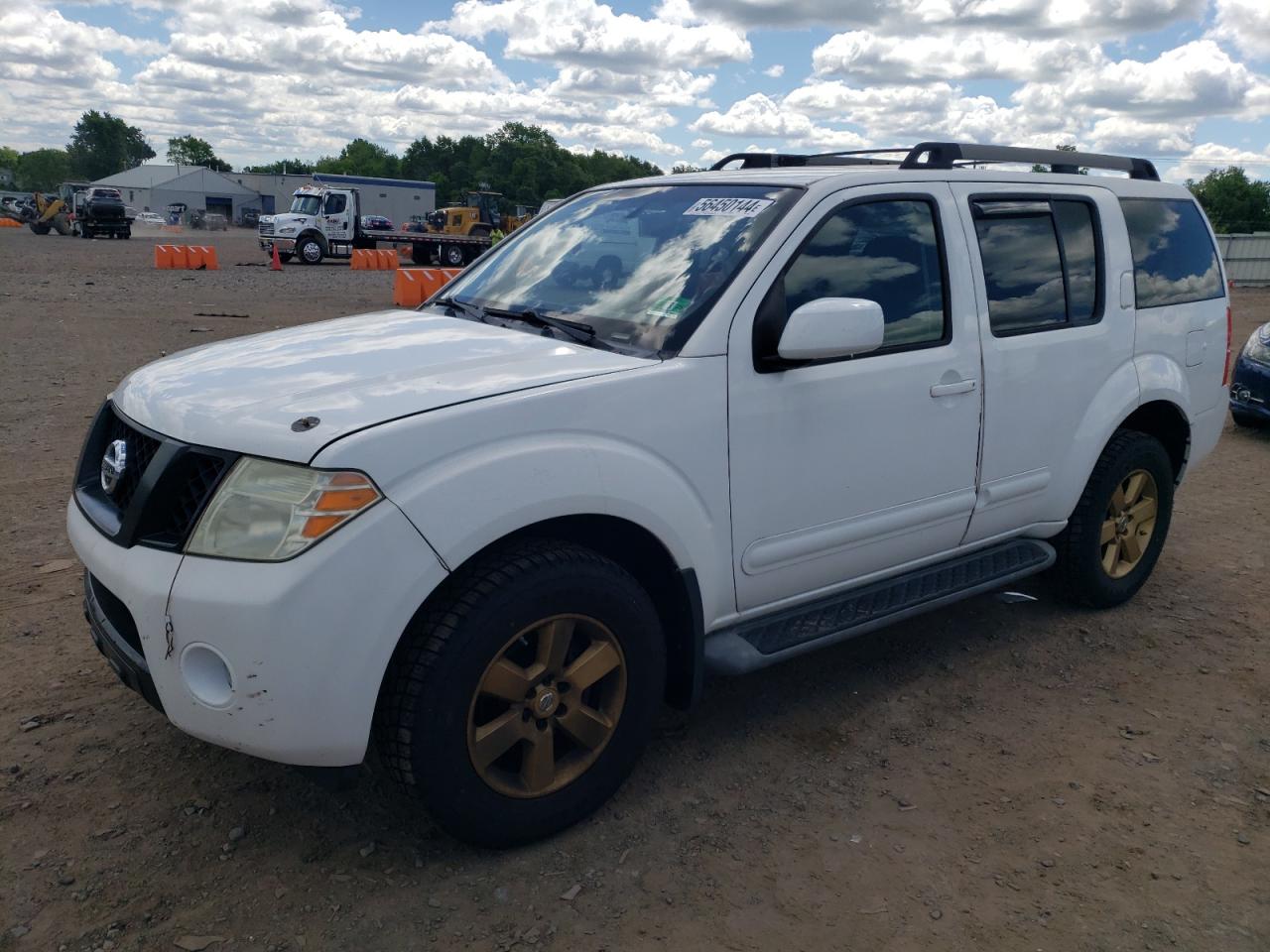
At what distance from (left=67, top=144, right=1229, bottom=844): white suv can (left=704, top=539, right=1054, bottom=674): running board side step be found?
0.02 meters

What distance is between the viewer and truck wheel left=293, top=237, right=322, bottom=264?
3384cm

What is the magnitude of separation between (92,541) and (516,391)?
126cm

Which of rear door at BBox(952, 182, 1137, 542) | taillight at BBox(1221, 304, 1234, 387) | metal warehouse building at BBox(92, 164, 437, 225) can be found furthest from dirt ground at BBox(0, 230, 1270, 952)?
metal warehouse building at BBox(92, 164, 437, 225)

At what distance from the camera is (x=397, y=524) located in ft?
8.12

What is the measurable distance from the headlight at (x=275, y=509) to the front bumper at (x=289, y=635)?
0.03 m

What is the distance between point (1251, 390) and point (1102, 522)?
5.52m

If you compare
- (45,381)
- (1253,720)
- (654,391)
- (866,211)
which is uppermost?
(866,211)

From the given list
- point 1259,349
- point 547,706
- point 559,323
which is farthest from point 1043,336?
point 1259,349

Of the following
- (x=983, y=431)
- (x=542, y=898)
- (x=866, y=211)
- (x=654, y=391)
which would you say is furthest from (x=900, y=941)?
(x=866, y=211)

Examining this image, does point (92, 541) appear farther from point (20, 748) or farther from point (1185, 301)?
point (1185, 301)

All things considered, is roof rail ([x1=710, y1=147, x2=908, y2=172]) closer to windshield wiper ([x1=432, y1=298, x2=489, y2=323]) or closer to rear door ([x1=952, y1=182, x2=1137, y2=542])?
rear door ([x1=952, y1=182, x2=1137, y2=542])

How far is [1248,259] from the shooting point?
32125 mm

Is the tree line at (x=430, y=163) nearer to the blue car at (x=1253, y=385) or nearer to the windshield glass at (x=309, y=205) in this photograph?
the windshield glass at (x=309, y=205)

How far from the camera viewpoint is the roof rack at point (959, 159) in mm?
4008
